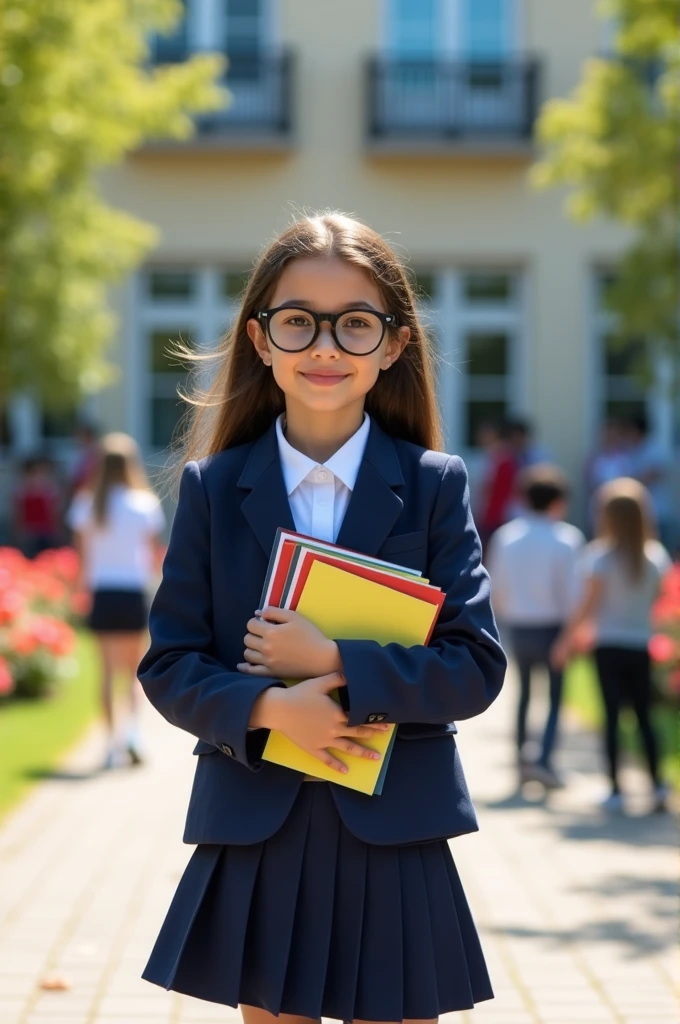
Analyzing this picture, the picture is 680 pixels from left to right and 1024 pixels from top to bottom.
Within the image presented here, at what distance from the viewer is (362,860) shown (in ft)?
9.21

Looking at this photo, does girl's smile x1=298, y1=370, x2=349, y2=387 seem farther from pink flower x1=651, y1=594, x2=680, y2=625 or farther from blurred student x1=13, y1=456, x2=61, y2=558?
blurred student x1=13, y1=456, x2=61, y2=558

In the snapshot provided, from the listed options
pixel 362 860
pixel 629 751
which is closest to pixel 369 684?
pixel 362 860

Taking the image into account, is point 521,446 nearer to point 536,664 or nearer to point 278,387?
point 536,664

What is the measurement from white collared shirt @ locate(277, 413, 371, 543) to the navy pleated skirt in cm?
48

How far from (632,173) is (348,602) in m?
10.8

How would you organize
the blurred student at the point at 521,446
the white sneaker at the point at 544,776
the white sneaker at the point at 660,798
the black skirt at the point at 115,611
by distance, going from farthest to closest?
the blurred student at the point at 521,446, the black skirt at the point at 115,611, the white sneaker at the point at 544,776, the white sneaker at the point at 660,798

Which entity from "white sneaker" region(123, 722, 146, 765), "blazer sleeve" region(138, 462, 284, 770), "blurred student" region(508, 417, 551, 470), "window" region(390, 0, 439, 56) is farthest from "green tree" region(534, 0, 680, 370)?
"blazer sleeve" region(138, 462, 284, 770)

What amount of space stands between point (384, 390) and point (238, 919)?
1.07 meters

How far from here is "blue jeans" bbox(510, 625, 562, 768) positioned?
29.7ft

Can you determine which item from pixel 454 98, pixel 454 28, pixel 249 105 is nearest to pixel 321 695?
pixel 249 105

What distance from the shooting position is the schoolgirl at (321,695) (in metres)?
2.72

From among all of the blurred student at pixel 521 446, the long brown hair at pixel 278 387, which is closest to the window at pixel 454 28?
the blurred student at pixel 521 446

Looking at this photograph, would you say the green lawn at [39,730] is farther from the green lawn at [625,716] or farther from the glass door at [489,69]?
the glass door at [489,69]

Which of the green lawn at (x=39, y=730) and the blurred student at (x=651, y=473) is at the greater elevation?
the blurred student at (x=651, y=473)
